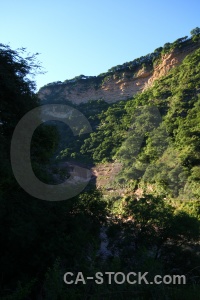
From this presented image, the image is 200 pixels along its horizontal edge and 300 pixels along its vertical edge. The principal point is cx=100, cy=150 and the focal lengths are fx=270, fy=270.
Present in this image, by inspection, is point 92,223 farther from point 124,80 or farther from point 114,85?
point 114,85

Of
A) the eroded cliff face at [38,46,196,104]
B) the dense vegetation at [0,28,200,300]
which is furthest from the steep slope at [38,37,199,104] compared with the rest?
the dense vegetation at [0,28,200,300]

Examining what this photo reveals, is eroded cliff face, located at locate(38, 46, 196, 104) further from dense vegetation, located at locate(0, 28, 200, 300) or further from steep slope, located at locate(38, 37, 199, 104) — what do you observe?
dense vegetation, located at locate(0, 28, 200, 300)

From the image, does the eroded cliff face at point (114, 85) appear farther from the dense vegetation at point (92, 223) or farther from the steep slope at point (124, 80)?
the dense vegetation at point (92, 223)

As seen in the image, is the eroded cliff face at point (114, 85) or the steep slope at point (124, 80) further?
the eroded cliff face at point (114, 85)

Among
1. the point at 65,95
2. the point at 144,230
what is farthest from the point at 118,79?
the point at 144,230

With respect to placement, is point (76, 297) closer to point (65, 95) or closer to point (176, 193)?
point (176, 193)

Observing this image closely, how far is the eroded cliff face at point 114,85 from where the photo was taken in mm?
51269

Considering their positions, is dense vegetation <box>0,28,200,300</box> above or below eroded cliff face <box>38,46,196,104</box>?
below

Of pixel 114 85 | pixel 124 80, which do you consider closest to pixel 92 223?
pixel 124 80

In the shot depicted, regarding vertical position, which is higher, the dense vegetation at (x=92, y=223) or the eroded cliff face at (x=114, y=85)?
the eroded cliff face at (x=114, y=85)

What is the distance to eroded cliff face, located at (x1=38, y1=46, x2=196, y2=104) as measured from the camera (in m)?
51.3

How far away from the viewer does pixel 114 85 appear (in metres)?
60.2

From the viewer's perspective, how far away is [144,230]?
39.3 ft

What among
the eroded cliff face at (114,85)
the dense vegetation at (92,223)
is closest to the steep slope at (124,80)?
the eroded cliff face at (114,85)
